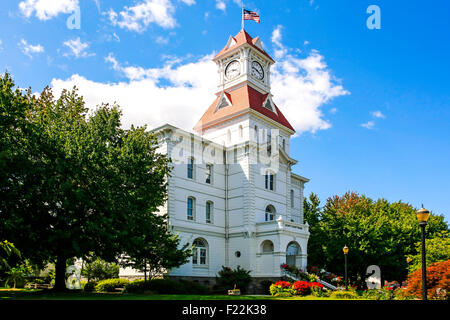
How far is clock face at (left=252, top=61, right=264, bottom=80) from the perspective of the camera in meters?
47.7

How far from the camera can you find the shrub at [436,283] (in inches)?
782

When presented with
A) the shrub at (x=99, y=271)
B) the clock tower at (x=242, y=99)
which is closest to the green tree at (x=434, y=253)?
the clock tower at (x=242, y=99)

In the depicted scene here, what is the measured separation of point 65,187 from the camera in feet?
68.2

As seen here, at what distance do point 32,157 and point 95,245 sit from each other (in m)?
6.03

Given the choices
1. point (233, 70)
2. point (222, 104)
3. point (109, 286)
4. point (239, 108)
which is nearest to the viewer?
point (109, 286)

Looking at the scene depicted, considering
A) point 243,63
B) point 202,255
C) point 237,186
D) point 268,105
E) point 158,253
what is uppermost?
point 243,63

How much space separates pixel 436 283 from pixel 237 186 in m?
21.4

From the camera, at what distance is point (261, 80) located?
4816 cm

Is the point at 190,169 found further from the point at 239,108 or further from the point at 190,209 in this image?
the point at 239,108

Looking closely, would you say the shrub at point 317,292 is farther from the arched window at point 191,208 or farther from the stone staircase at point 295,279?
the arched window at point 191,208

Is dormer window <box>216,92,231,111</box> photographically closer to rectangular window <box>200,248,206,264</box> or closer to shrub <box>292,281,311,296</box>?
rectangular window <box>200,248,206,264</box>

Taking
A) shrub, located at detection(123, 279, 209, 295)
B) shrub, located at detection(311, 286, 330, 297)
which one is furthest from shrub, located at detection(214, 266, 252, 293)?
shrub, located at detection(311, 286, 330, 297)

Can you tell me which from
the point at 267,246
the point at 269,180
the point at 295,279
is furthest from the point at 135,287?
the point at 269,180
